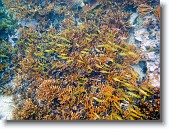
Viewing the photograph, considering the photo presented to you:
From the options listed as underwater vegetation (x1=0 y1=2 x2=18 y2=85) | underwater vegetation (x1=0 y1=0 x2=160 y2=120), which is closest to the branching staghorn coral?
underwater vegetation (x1=0 y1=0 x2=160 y2=120)

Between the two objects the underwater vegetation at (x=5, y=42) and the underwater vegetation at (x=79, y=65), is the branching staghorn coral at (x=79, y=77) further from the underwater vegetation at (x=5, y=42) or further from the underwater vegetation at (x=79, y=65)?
the underwater vegetation at (x=5, y=42)

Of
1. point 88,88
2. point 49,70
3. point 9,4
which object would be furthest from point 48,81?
point 9,4

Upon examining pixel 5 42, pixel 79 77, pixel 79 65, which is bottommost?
pixel 79 77

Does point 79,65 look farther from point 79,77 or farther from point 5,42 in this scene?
point 5,42

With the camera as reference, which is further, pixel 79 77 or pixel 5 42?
pixel 5 42

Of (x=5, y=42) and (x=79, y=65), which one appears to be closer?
(x=79, y=65)

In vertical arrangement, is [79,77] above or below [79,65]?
below

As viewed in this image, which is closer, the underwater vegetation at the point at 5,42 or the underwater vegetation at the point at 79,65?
the underwater vegetation at the point at 79,65

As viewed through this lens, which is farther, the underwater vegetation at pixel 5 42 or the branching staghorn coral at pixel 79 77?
the underwater vegetation at pixel 5 42

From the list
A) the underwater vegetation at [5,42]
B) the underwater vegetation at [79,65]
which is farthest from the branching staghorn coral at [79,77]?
the underwater vegetation at [5,42]

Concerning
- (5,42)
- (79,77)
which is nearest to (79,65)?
(79,77)
